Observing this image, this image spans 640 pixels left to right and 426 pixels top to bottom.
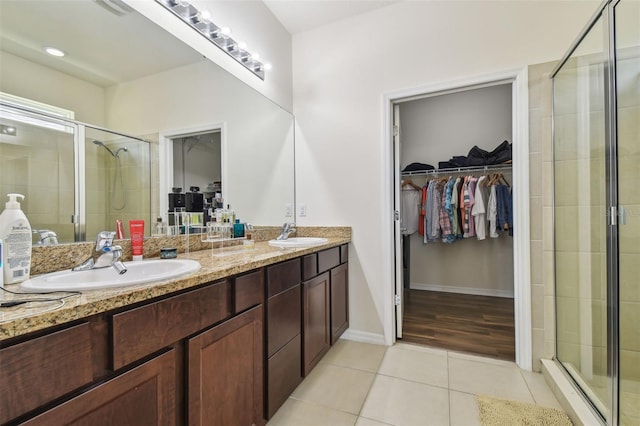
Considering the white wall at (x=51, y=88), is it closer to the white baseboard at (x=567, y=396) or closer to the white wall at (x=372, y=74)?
the white wall at (x=372, y=74)

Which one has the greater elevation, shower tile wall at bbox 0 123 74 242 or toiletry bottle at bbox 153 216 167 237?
shower tile wall at bbox 0 123 74 242

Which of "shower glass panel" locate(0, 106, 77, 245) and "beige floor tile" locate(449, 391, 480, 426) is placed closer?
"shower glass panel" locate(0, 106, 77, 245)

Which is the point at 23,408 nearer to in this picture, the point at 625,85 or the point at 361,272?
the point at 361,272

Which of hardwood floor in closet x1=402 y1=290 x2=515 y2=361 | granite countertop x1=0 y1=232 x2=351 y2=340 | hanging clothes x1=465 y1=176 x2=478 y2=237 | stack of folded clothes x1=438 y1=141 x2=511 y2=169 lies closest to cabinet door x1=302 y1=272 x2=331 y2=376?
granite countertop x1=0 y1=232 x2=351 y2=340

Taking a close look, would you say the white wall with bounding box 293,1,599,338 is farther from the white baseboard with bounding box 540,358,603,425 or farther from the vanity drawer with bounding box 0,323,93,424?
the vanity drawer with bounding box 0,323,93,424

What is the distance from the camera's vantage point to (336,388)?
67.2 inches

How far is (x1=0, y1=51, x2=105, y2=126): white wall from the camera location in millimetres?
963

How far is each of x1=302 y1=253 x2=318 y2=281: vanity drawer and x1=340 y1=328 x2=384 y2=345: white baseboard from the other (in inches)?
35.0

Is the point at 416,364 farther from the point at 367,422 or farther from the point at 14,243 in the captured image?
the point at 14,243

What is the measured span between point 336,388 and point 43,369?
149cm

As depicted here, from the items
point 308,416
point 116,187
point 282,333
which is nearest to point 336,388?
point 308,416

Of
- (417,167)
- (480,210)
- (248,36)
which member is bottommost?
(480,210)

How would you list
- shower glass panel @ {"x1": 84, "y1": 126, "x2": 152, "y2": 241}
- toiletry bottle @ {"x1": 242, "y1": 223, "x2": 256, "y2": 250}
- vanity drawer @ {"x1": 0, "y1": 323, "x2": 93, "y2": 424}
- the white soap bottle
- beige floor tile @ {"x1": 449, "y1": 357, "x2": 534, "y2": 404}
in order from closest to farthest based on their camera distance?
vanity drawer @ {"x1": 0, "y1": 323, "x2": 93, "y2": 424} → the white soap bottle → shower glass panel @ {"x1": 84, "y1": 126, "x2": 152, "y2": 241} → beige floor tile @ {"x1": 449, "y1": 357, "x2": 534, "y2": 404} → toiletry bottle @ {"x1": 242, "y1": 223, "x2": 256, "y2": 250}

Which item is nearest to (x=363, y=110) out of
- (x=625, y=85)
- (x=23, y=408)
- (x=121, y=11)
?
(x=625, y=85)
